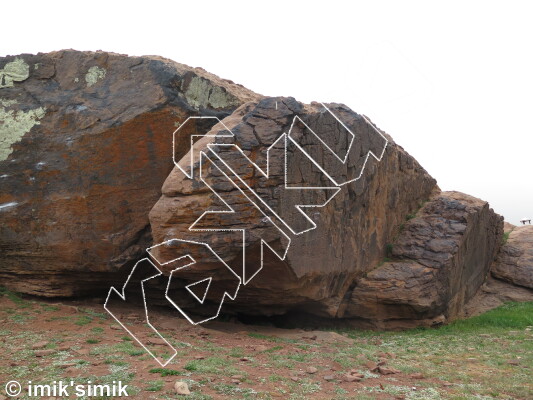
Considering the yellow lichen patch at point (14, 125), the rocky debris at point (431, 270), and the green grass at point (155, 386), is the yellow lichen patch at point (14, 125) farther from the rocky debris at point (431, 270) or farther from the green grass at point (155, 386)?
the rocky debris at point (431, 270)

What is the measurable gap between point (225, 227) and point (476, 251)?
30.8ft

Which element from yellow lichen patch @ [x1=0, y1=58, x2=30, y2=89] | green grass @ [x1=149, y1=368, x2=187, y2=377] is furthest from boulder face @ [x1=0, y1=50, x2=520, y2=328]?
green grass @ [x1=149, y1=368, x2=187, y2=377]

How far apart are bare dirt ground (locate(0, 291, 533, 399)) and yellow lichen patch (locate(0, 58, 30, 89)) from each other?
177 inches

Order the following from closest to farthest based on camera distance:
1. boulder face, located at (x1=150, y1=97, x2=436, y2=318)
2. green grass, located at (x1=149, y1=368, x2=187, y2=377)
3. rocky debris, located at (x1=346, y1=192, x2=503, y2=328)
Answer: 1. green grass, located at (x1=149, y1=368, x2=187, y2=377)
2. boulder face, located at (x1=150, y1=97, x2=436, y2=318)
3. rocky debris, located at (x1=346, y1=192, x2=503, y2=328)

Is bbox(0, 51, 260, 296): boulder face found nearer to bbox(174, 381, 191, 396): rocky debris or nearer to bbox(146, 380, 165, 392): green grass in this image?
bbox(146, 380, 165, 392): green grass

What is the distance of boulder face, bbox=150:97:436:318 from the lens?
8.16 m

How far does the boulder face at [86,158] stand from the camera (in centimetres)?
966

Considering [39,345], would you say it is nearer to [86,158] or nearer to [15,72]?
[86,158]

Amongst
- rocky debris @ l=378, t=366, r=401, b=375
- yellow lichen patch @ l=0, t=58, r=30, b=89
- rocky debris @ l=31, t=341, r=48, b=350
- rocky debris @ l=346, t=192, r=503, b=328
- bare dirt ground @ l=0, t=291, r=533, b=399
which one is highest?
yellow lichen patch @ l=0, t=58, r=30, b=89

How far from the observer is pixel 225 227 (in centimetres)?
822

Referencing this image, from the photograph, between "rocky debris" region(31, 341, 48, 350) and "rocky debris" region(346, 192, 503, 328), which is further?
"rocky debris" region(346, 192, 503, 328)

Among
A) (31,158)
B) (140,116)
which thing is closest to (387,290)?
(140,116)

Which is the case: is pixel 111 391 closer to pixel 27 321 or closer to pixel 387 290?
pixel 27 321

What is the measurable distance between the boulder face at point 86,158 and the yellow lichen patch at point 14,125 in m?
0.02
